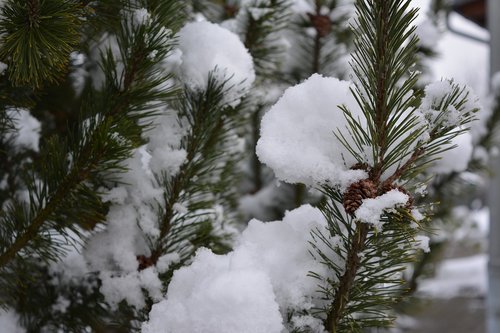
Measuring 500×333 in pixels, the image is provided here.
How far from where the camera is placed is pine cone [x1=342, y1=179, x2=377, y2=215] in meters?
0.64

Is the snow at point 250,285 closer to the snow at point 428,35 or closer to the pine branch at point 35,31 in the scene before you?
the pine branch at point 35,31

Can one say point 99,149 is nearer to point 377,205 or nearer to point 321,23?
point 377,205

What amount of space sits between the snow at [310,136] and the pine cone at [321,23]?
2.49 ft

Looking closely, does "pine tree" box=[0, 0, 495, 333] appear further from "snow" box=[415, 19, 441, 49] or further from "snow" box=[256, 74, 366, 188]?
"snow" box=[415, 19, 441, 49]

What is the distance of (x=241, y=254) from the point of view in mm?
736

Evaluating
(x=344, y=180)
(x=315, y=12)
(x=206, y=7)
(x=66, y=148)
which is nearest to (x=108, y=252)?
(x=66, y=148)

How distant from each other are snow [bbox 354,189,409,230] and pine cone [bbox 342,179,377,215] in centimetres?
1

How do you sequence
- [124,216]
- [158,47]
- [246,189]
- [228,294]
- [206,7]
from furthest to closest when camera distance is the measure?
[246,189], [206,7], [124,216], [158,47], [228,294]

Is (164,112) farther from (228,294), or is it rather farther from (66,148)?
(228,294)

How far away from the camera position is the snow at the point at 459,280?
804 centimetres

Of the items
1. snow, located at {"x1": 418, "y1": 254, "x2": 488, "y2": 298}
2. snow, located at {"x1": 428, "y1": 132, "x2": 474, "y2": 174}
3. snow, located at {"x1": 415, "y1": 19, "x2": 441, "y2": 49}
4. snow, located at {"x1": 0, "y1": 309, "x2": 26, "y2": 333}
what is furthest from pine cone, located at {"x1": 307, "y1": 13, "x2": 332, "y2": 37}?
snow, located at {"x1": 418, "y1": 254, "x2": 488, "y2": 298}

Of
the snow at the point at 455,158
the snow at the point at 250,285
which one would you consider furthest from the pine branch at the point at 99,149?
the snow at the point at 455,158

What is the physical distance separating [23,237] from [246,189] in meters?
1.16

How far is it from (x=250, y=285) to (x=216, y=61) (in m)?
0.46
